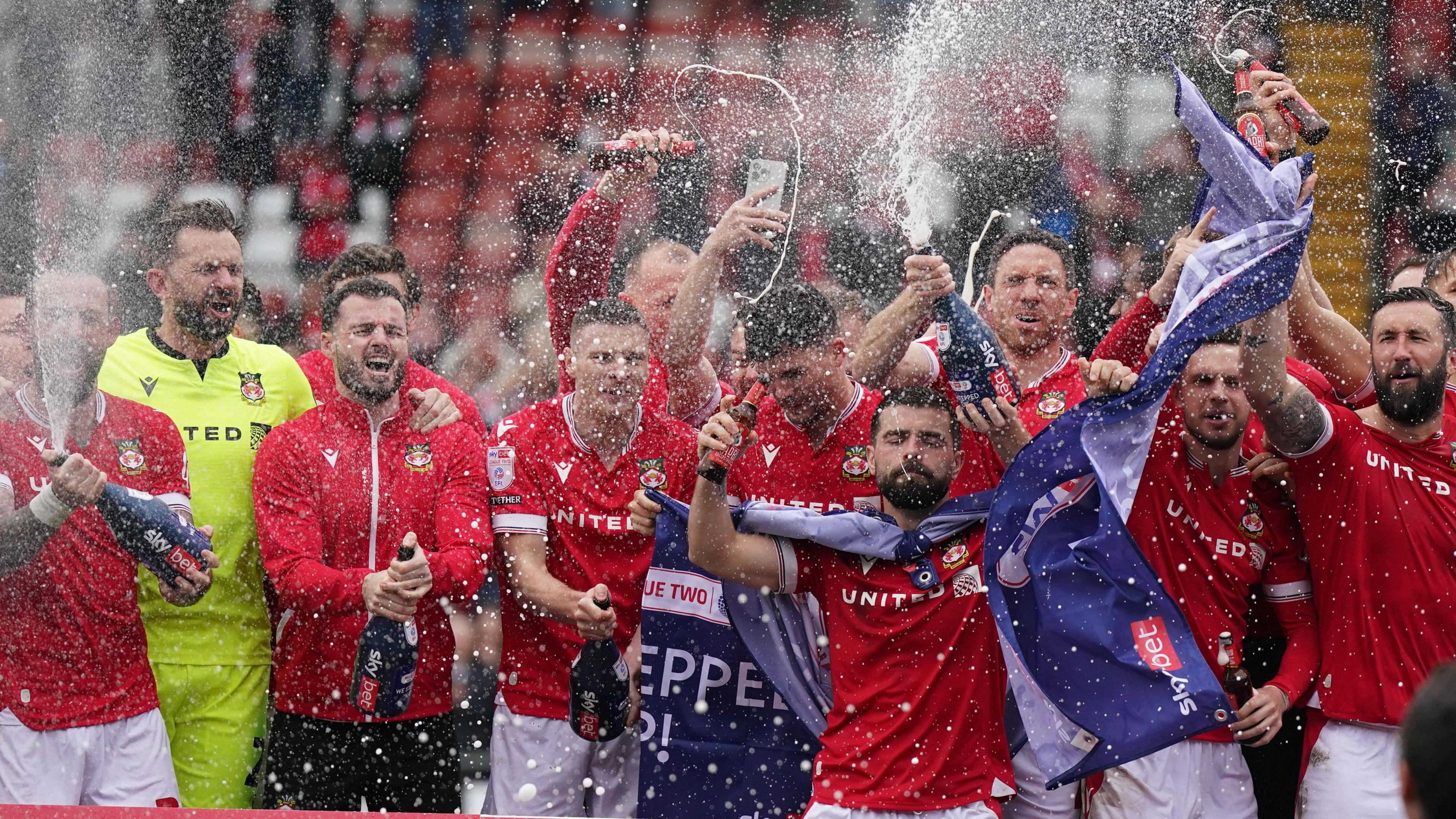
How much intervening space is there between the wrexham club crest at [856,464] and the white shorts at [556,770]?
3.61ft

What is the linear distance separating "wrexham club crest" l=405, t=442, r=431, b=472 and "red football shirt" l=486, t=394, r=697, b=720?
20 cm

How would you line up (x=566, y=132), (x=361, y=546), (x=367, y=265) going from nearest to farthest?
(x=361, y=546) < (x=367, y=265) < (x=566, y=132)

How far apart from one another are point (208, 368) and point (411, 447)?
0.78m

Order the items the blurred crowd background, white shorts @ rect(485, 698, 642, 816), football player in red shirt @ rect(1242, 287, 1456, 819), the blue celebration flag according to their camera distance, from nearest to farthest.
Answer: the blue celebration flag < football player in red shirt @ rect(1242, 287, 1456, 819) < white shorts @ rect(485, 698, 642, 816) < the blurred crowd background

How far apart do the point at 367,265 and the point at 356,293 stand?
17.7 inches

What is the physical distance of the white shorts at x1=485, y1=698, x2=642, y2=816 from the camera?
5066 millimetres

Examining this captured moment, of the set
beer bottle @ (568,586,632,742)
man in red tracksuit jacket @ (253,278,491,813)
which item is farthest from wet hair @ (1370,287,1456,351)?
man in red tracksuit jacket @ (253,278,491,813)

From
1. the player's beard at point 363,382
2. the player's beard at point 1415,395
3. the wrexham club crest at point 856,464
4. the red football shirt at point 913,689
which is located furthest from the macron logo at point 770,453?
the player's beard at point 1415,395

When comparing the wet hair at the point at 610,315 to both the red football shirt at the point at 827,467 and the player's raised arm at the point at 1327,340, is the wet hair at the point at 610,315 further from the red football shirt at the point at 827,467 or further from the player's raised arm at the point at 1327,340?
the player's raised arm at the point at 1327,340

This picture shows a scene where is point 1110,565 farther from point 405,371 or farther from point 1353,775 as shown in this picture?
point 405,371

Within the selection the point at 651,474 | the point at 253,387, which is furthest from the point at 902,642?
the point at 253,387

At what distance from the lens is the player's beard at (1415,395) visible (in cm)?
458

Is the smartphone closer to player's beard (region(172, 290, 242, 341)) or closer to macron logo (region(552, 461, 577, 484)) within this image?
macron logo (region(552, 461, 577, 484))

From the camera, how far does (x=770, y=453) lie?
4973 mm
